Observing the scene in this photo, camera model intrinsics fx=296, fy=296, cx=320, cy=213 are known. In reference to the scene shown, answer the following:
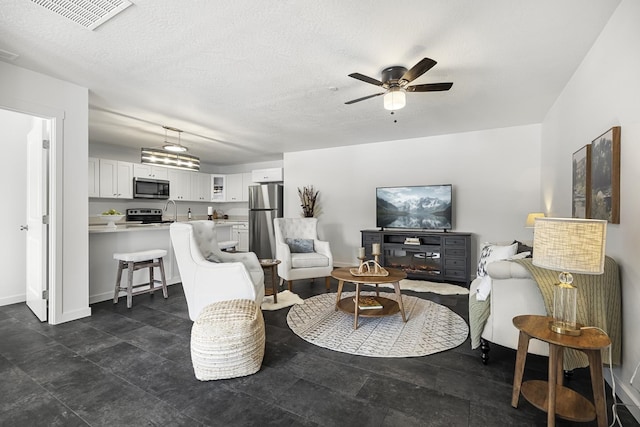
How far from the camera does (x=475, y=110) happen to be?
388 cm

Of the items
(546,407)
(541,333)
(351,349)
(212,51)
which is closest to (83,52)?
(212,51)

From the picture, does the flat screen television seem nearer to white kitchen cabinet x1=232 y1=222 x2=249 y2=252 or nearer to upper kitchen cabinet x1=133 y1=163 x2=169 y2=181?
white kitchen cabinet x1=232 y1=222 x2=249 y2=252

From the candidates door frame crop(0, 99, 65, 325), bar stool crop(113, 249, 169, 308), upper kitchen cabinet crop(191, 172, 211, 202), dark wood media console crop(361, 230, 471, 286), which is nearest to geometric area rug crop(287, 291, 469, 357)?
dark wood media console crop(361, 230, 471, 286)

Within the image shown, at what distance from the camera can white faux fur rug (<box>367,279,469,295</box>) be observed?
163 inches

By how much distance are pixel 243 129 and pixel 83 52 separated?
243 centimetres

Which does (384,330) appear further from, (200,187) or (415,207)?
(200,187)

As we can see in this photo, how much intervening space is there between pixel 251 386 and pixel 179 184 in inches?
241

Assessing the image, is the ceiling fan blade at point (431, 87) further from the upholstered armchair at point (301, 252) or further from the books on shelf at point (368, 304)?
the upholstered armchair at point (301, 252)

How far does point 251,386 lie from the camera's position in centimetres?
198

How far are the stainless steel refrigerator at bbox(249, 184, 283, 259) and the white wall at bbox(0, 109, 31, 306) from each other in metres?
3.76

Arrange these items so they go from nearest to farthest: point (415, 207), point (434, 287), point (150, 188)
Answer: point (434, 287)
point (415, 207)
point (150, 188)

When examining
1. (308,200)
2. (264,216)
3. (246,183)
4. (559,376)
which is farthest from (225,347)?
(246,183)

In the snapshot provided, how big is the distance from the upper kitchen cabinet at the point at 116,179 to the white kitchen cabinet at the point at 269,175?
2.56m

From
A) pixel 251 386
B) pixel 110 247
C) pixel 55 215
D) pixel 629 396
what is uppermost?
pixel 55 215
